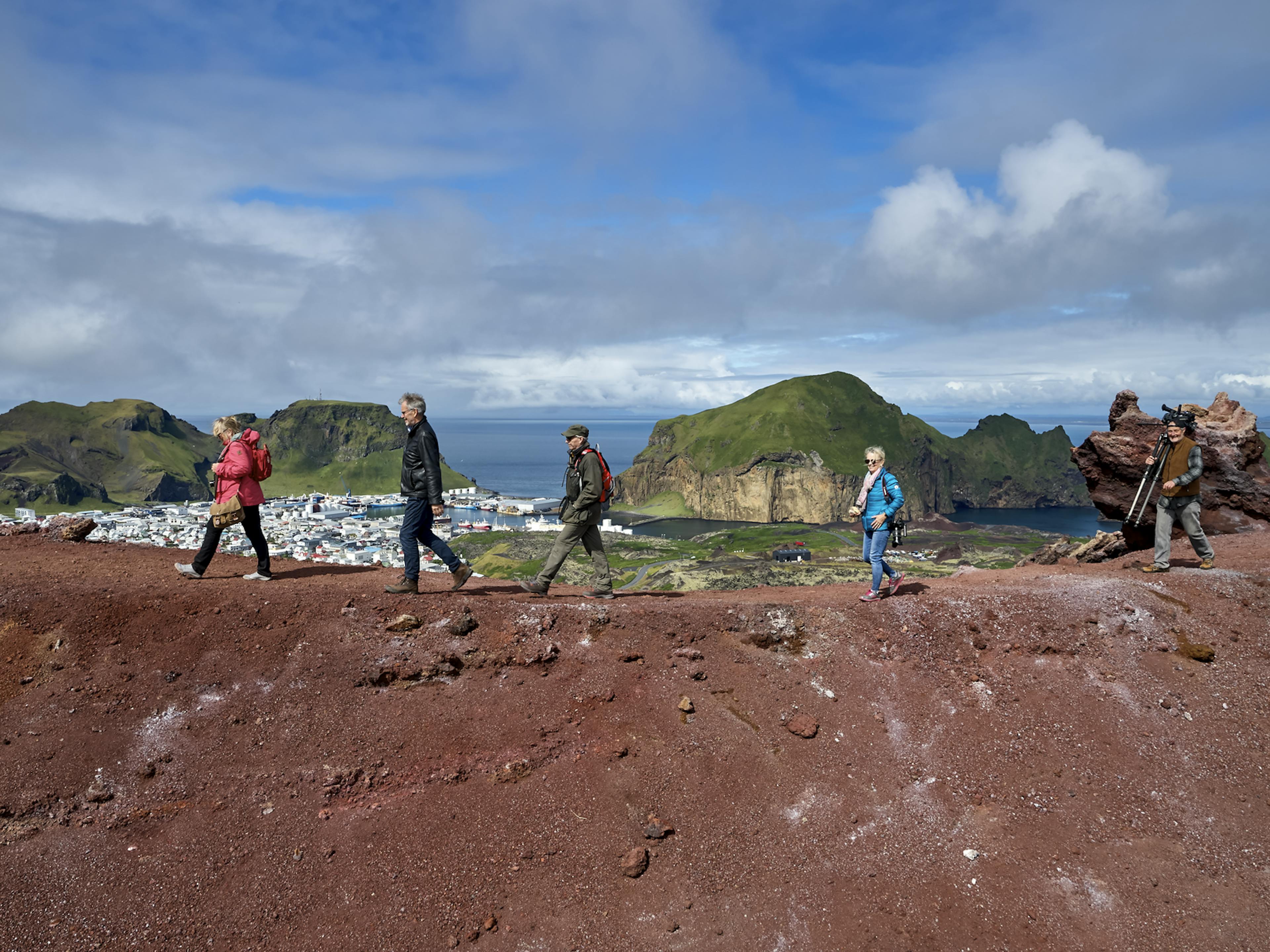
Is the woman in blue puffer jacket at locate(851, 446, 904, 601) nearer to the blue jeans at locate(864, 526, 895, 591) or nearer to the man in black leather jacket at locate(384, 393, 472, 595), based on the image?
the blue jeans at locate(864, 526, 895, 591)

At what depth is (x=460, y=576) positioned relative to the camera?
40.0 feet

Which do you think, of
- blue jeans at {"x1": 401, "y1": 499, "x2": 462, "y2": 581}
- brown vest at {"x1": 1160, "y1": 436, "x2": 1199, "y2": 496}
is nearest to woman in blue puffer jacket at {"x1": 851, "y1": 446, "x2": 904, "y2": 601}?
brown vest at {"x1": 1160, "y1": 436, "x2": 1199, "y2": 496}

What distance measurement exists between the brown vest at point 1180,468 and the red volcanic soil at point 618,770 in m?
2.50

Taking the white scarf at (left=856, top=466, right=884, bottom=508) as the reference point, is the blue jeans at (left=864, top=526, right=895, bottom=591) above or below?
below

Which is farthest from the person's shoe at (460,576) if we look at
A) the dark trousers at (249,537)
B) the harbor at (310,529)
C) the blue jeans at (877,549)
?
the harbor at (310,529)

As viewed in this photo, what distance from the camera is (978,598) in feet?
40.0

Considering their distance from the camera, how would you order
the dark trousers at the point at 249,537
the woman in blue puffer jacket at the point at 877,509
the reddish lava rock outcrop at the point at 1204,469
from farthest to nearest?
the reddish lava rock outcrop at the point at 1204,469 < the woman in blue puffer jacket at the point at 877,509 < the dark trousers at the point at 249,537

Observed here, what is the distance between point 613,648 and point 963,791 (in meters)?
5.29

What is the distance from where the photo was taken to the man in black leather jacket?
1103 cm

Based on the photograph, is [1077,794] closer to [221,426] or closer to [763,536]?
[221,426]

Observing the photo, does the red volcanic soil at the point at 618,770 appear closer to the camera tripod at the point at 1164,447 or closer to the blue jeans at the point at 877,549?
the blue jeans at the point at 877,549

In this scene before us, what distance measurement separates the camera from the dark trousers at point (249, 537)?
11.2 m

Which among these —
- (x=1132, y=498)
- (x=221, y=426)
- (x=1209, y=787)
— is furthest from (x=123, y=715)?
(x=1132, y=498)

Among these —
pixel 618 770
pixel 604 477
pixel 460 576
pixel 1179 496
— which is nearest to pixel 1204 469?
pixel 1179 496
